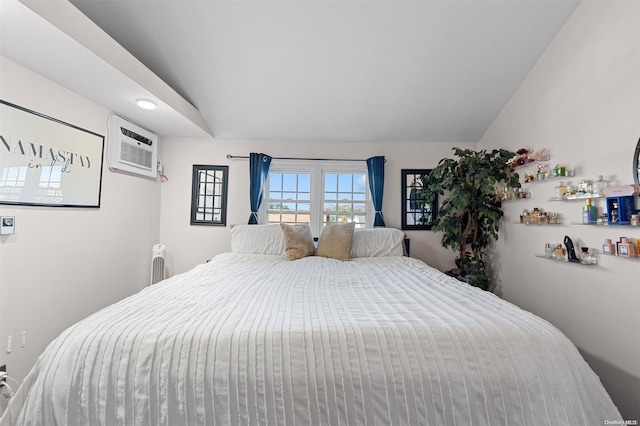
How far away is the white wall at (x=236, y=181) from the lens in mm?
3193

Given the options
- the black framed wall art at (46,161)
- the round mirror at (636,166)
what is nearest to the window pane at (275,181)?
the black framed wall art at (46,161)

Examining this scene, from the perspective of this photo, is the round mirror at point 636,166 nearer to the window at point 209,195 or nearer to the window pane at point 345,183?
the window pane at point 345,183

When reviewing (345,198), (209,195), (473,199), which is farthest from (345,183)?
(209,195)

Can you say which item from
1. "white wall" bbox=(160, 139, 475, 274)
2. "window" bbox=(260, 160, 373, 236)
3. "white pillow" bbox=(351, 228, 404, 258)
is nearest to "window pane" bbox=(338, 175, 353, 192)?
"window" bbox=(260, 160, 373, 236)

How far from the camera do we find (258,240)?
2.79m

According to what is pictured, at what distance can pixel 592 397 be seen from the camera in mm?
831

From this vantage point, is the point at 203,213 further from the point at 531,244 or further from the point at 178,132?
the point at 531,244

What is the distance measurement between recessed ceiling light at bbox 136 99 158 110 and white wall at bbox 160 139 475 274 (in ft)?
2.99

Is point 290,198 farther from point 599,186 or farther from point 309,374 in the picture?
point 599,186

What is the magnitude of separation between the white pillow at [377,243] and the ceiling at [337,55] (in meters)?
1.26

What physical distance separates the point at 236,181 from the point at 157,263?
4.22 ft

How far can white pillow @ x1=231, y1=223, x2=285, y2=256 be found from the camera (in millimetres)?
2740

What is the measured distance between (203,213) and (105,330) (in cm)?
247

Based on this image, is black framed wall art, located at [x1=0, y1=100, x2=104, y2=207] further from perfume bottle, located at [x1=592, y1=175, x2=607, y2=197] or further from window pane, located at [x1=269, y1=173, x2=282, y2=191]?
perfume bottle, located at [x1=592, y1=175, x2=607, y2=197]
